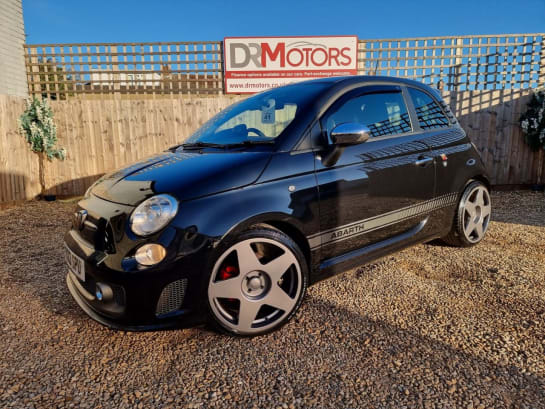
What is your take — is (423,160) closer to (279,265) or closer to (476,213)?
(476,213)

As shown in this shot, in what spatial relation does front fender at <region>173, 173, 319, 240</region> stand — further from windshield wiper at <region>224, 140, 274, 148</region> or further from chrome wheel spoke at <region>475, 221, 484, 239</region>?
chrome wheel spoke at <region>475, 221, 484, 239</region>

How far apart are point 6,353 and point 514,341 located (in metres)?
2.96

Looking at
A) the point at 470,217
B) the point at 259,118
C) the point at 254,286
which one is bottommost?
the point at 254,286

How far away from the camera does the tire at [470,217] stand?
3.47 meters

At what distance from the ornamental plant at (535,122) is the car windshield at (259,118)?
6.48 metres

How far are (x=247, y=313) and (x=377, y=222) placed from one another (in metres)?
1.19

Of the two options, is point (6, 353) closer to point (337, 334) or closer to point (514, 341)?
point (337, 334)

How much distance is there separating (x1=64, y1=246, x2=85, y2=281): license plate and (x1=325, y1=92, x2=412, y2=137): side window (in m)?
1.76

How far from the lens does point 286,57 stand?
948cm

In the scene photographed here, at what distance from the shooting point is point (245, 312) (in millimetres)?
2152

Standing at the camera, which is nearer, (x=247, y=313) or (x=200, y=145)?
(x=247, y=313)

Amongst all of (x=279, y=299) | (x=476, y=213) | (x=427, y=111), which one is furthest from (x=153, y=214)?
(x=476, y=213)

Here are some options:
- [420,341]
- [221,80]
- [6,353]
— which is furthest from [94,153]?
[420,341]

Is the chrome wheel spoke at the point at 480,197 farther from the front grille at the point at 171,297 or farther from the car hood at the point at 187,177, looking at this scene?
the front grille at the point at 171,297
